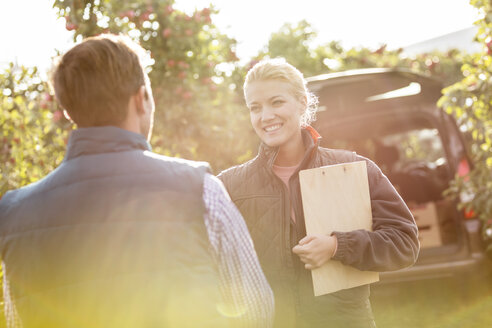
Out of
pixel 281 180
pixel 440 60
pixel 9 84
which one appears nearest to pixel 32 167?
pixel 9 84

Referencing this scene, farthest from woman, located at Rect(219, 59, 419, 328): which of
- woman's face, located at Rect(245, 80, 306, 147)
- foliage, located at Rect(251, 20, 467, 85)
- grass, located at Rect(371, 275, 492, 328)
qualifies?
foliage, located at Rect(251, 20, 467, 85)

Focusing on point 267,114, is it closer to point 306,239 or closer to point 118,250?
point 306,239

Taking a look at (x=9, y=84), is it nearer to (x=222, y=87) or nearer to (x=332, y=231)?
(x=222, y=87)

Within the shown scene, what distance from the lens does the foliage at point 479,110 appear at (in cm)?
574

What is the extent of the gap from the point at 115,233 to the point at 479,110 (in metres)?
4.95

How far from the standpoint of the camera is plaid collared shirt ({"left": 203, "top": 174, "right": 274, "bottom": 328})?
1.78 m

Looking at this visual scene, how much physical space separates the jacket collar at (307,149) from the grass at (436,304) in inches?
119

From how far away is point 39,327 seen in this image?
1753 mm

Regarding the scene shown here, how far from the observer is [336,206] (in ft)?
8.91

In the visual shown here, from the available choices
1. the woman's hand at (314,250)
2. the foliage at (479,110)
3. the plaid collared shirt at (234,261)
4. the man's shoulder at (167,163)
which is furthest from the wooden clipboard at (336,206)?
the foliage at (479,110)

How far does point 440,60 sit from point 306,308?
12956 millimetres

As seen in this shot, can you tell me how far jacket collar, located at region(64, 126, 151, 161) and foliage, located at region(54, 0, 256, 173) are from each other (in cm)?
477

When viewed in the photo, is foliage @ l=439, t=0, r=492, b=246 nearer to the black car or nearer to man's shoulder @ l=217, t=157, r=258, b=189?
the black car

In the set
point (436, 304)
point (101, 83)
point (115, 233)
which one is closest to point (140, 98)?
point (101, 83)
